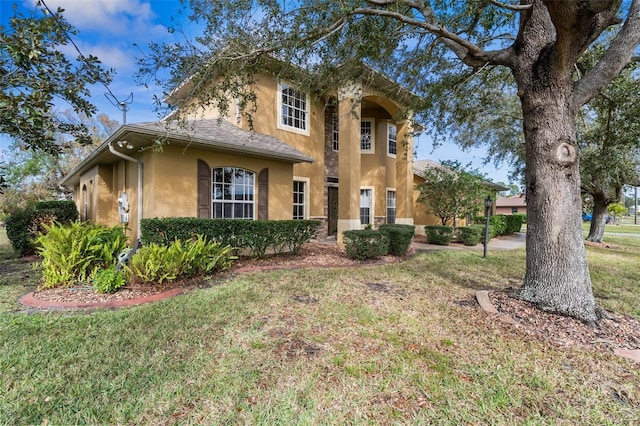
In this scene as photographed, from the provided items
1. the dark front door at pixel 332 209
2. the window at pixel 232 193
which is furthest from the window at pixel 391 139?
the window at pixel 232 193

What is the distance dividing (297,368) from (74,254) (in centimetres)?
533

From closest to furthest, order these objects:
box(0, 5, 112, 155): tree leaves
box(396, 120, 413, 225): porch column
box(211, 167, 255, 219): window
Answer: box(0, 5, 112, 155): tree leaves → box(211, 167, 255, 219): window → box(396, 120, 413, 225): porch column

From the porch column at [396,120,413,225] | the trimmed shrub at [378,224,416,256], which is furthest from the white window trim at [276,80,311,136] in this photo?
the porch column at [396,120,413,225]

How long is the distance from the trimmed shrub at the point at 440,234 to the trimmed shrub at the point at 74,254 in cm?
1216

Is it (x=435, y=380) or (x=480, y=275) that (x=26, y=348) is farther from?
(x=480, y=275)

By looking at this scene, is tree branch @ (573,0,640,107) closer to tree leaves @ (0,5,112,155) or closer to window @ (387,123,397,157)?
tree leaves @ (0,5,112,155)

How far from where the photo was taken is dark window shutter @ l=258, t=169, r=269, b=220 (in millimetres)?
9484

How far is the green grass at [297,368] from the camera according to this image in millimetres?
2424

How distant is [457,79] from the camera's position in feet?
23.5

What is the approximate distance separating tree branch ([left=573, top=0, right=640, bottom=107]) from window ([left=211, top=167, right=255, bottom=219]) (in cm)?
793

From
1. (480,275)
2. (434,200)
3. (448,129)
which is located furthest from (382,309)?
(434,200)

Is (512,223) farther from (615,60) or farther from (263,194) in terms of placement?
(615,60)

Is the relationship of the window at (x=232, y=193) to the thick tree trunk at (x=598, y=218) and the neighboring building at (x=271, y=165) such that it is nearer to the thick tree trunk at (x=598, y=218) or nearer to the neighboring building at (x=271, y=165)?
the neighboring building at (x=271, y=165)

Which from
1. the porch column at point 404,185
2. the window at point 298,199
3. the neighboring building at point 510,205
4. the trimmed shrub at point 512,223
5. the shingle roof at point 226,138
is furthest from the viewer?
the neighboring building at point 510,205
